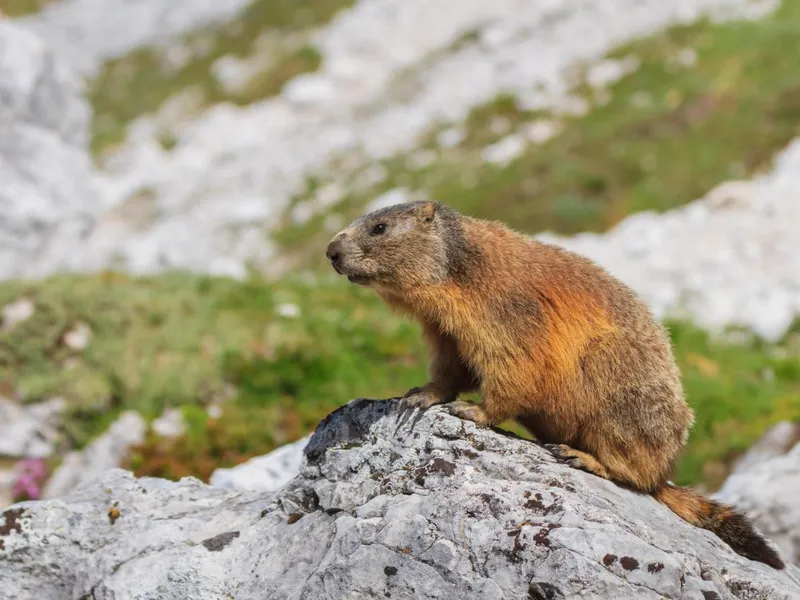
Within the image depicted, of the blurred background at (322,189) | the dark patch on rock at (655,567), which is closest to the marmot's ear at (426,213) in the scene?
the dark patch on rock at (655,567)

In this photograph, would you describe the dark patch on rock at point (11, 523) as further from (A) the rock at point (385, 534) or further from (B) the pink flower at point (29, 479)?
(B) the pink flower at point (29, 479)

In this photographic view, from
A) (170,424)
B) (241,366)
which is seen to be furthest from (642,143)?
(170,424)

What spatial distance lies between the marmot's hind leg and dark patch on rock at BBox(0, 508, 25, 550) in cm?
448

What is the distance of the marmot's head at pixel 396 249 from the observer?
7375 mm

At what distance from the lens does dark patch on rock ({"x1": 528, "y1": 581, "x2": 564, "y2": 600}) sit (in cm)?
560

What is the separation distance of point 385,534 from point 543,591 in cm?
120

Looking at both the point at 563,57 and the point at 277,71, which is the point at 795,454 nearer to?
the point at 563,57

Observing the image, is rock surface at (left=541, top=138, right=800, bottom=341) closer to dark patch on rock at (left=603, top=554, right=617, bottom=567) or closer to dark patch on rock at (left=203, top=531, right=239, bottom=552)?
dark patch on rock at (left=603, top=554, right=617, bottom=567)

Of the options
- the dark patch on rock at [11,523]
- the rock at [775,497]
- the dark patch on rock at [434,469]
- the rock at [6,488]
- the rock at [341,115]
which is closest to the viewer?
the dark patch on rock at [434,469]

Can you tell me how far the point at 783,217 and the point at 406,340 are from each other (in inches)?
412

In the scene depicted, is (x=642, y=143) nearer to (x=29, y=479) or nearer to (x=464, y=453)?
(x=29, y=479)

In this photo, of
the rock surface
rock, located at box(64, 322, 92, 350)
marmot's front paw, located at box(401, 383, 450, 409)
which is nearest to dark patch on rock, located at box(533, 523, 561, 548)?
marmot's front paw, located at box(401, 383, 450, 409)

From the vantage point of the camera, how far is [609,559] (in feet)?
18.7

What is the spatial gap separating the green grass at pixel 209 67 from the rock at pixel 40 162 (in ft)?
33.5
